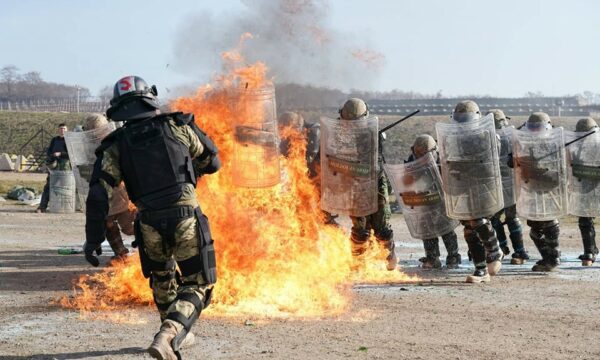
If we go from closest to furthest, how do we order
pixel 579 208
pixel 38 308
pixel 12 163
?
pixel 38 308 < pixel 579 208 < pixel 12 163

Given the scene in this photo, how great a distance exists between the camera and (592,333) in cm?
735

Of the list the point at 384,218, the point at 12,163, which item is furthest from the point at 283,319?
the point at 12,163

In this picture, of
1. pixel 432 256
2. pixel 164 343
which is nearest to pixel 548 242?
pixel 432 256

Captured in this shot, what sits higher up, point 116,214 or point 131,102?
point 131,102

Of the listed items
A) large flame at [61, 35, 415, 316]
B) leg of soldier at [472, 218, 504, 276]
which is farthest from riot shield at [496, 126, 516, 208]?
large flame at [61, 35, 415, 316]

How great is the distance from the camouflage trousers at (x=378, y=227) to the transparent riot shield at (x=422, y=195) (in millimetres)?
346

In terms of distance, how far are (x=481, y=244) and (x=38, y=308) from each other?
5335 millimetres

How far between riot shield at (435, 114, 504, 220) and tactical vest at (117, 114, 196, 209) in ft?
15.0

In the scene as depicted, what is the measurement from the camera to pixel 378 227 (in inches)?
426

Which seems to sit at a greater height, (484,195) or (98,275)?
(484,195)

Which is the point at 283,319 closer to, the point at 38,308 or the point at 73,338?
the point at 73,338

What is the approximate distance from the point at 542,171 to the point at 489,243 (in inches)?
50.8

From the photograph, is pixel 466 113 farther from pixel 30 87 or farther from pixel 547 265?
pixel 30 87

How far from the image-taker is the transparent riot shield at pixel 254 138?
29.7 feet
